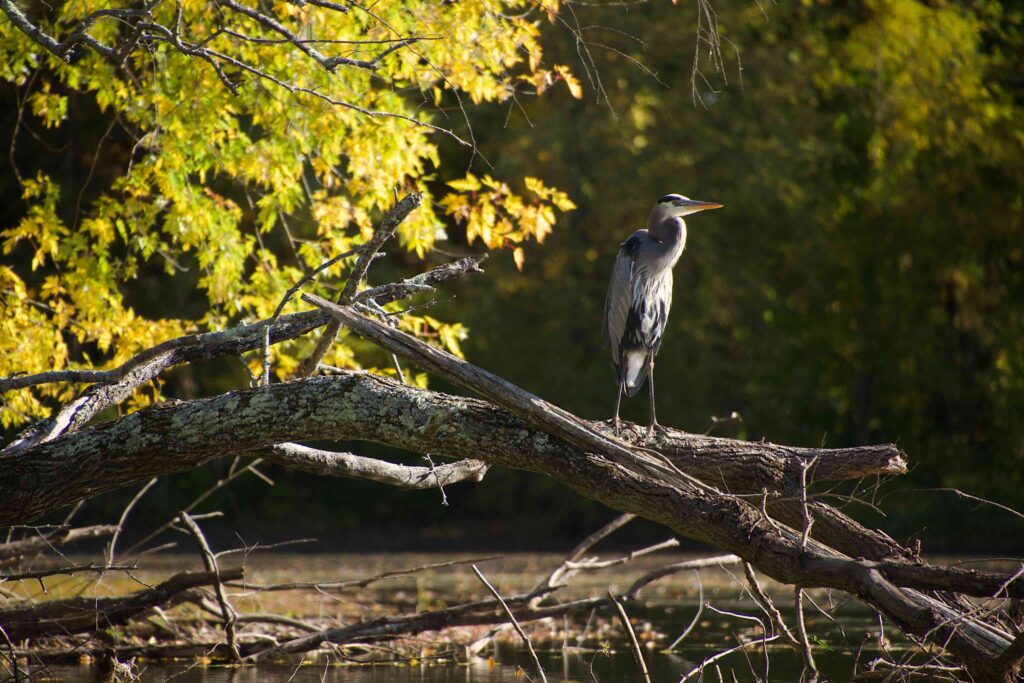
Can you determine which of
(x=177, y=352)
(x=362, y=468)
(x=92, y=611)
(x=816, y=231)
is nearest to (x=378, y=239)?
(x=362, y=468)

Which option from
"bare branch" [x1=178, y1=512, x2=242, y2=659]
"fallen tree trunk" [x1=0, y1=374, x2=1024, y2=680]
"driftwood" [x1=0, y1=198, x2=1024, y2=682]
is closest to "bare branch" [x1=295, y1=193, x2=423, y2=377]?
"driftwood" [x1=0, y1=198, x2=1024, y2=682]

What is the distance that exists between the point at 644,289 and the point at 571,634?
2671 millimetres

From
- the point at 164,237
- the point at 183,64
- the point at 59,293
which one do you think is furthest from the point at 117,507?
the point at 183,64

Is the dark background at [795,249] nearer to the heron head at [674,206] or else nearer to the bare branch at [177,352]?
the heron head at [674,206]

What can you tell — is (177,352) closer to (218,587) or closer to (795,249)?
(218,587)

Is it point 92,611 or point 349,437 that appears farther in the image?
point 92,611

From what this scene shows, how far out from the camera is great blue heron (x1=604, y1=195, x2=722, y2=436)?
6.78 m

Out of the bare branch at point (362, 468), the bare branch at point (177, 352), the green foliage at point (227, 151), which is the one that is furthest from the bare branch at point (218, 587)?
the bare branch at point (362, 468)

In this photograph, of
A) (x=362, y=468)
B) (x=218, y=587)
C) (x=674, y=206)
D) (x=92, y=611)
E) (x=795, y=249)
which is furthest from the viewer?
(x=795, y=249)

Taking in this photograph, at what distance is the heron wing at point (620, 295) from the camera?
6801mm

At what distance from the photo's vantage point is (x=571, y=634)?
8.16 meters

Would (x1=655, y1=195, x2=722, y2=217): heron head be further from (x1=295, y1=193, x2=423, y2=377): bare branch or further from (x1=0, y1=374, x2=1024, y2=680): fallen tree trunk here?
(x1=0, y1=374, x2=1024, y2=680): fallen tree trunk

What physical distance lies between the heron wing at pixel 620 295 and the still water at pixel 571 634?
4.94ft

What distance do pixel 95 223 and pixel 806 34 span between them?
10.5 metres
